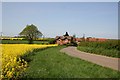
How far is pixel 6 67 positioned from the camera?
993 cm

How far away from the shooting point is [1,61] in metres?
10.7

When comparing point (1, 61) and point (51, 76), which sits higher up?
point (1, 61)

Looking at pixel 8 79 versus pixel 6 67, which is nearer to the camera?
pixel 8 79

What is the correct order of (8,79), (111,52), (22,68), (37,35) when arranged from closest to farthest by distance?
(8,79) → (22,68) → (111,52) → (37,35)

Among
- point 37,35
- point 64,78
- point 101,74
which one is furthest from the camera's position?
point 37,35

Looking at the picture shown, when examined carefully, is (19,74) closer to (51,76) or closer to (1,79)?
(1,79)

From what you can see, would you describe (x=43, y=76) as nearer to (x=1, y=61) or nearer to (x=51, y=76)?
(x=51, y=76)

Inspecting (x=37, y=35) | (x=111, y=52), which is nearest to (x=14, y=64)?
(x=111, y=52)

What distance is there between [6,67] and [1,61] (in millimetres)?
855

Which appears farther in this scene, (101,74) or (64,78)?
(101,74)

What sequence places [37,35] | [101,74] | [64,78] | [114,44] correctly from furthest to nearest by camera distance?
[37,35], [114,44], [101,74], [64,78]

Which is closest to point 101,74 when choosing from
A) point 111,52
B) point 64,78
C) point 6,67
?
point 64,78

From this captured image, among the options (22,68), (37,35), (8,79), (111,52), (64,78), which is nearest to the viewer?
(8,79)

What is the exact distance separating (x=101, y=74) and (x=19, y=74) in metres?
4.48
